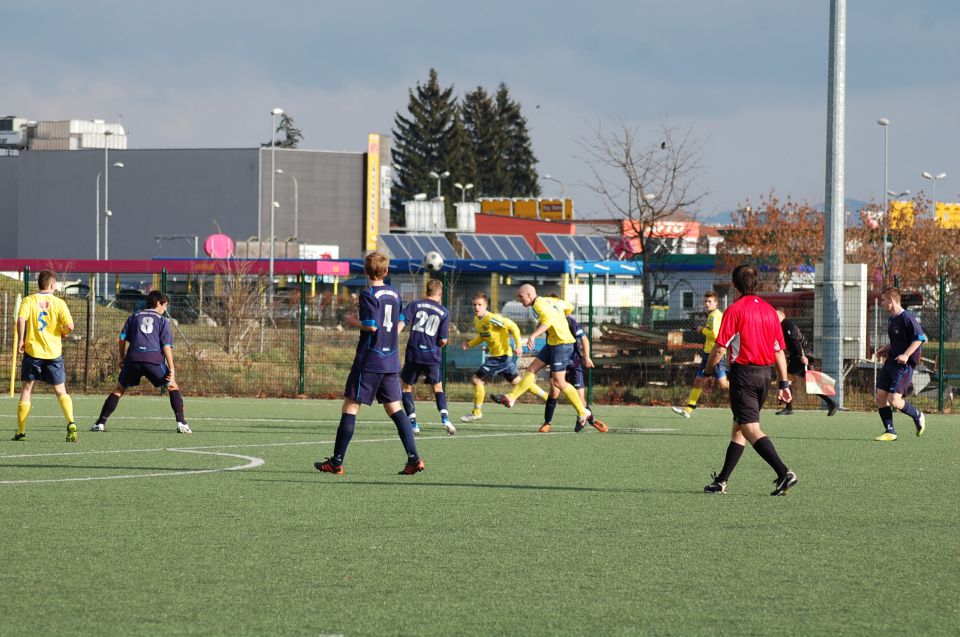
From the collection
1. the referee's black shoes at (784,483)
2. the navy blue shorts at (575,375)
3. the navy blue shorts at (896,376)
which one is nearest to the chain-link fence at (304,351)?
the navy blue shorts at (575,375)

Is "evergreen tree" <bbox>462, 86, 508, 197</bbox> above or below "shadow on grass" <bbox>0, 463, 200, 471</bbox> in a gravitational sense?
above

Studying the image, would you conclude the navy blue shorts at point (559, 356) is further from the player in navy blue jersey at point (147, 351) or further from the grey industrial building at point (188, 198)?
the grey industrial building at point (188, 198)

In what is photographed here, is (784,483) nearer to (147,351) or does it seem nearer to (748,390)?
(748,390)

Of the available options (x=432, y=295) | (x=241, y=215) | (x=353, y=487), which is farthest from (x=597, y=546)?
(x=241, y=215)

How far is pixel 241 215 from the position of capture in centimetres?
9444

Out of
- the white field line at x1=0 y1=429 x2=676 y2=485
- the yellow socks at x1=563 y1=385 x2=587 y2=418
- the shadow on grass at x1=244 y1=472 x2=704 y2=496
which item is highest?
the yellow socks at x1=563 y1=385 x2=587 y2=418

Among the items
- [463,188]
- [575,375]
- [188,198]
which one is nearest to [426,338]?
[575,375]

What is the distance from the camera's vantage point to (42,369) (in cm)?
1489

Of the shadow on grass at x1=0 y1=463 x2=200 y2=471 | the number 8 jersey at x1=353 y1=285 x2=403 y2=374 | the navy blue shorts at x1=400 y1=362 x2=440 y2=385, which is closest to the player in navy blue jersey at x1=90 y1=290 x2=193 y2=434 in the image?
the navy blue shorts at x1=400 y1=362 x2=440 y2=385

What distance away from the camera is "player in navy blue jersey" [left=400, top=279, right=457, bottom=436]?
16250mm

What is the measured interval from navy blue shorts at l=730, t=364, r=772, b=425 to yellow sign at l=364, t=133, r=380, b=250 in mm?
84750

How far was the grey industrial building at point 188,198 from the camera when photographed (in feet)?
310

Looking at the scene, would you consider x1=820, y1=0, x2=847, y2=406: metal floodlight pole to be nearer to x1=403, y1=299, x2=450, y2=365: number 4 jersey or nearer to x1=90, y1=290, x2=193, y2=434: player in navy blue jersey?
x1=403, y1=299, x2=450, y2=365: number 4 jersey

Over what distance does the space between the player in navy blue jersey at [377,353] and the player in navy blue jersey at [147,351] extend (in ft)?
19.2
